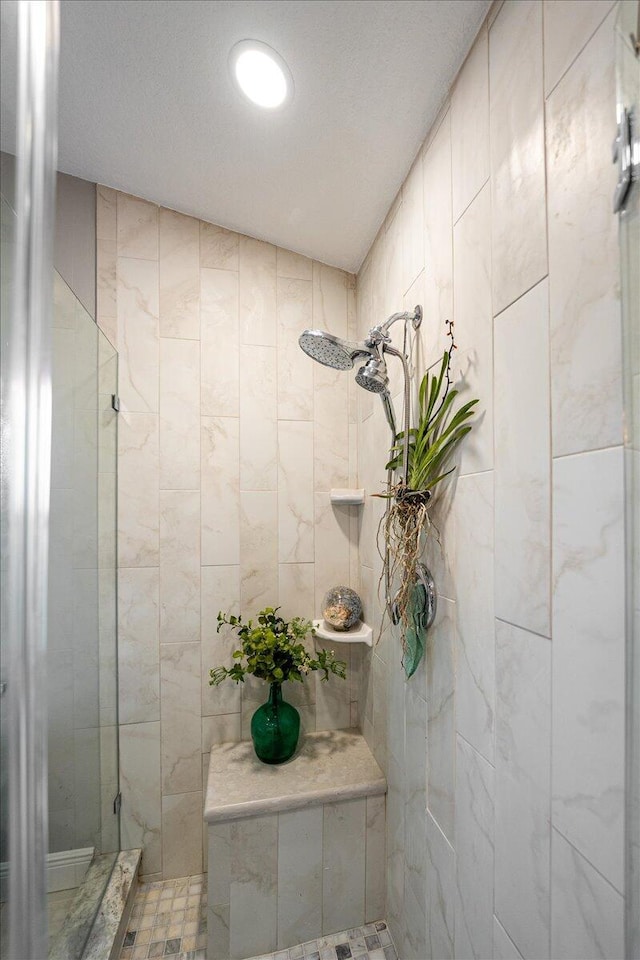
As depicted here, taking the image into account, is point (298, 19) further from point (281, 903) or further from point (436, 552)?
point (281, 903)

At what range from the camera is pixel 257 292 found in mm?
1443

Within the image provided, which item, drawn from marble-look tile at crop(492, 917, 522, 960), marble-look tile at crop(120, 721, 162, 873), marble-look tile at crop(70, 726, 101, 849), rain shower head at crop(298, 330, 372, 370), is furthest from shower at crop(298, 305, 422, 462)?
marble-look tile at crop(120, 721, 162, 873)

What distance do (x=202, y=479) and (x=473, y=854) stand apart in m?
1.14

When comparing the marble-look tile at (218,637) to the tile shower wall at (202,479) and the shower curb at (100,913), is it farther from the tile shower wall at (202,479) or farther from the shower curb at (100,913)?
the shower curb at (100,913)

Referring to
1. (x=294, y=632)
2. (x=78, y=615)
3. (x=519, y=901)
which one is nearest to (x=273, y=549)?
(x=294, y=632)

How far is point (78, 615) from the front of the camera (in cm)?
104

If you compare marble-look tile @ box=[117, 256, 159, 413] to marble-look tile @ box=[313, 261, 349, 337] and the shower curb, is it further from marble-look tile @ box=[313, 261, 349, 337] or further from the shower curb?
the shower curb

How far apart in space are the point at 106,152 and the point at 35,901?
1.53 m

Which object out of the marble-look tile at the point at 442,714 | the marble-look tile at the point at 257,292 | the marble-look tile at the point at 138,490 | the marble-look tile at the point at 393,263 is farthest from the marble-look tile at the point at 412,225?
the marble-look tile at the point at 138,490

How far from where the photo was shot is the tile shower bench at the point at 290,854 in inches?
42.8

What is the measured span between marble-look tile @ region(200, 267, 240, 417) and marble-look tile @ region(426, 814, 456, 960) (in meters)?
1.23

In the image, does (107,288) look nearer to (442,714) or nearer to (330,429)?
(330,429)

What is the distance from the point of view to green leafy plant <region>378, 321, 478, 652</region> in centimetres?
82

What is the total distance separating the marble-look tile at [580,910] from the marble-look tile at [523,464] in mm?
262
